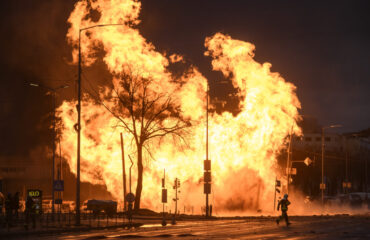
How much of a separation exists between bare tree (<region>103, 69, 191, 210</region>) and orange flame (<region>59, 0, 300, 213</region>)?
0.77 metres

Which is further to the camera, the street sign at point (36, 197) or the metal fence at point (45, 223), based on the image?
the street sign at point (36, 197)

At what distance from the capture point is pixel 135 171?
63531 millimetres

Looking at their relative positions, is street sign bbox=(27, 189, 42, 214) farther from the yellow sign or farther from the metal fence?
the metal fence

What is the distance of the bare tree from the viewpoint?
55.9 meters

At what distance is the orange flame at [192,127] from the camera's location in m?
53.4

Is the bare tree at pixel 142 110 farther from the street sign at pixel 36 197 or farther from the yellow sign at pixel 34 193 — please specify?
the yellow sign at pixel 34 193

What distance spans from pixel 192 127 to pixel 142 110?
578cm

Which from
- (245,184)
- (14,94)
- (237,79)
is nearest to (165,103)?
(237,79)

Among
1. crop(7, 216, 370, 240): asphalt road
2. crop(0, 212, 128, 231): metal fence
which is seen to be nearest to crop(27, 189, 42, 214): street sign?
crop(0, 212, 128, 231): metal fence

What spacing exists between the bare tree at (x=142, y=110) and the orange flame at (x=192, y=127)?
772mm

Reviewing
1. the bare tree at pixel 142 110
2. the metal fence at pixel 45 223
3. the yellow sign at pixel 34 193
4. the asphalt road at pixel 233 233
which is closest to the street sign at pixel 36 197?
the yellow sign at pixel 34 193

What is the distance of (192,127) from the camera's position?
5997 centimetres

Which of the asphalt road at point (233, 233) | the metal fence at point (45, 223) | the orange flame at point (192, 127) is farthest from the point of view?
the orange flame at point (192, 127)

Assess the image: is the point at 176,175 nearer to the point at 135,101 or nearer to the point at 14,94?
the point at 135,101
